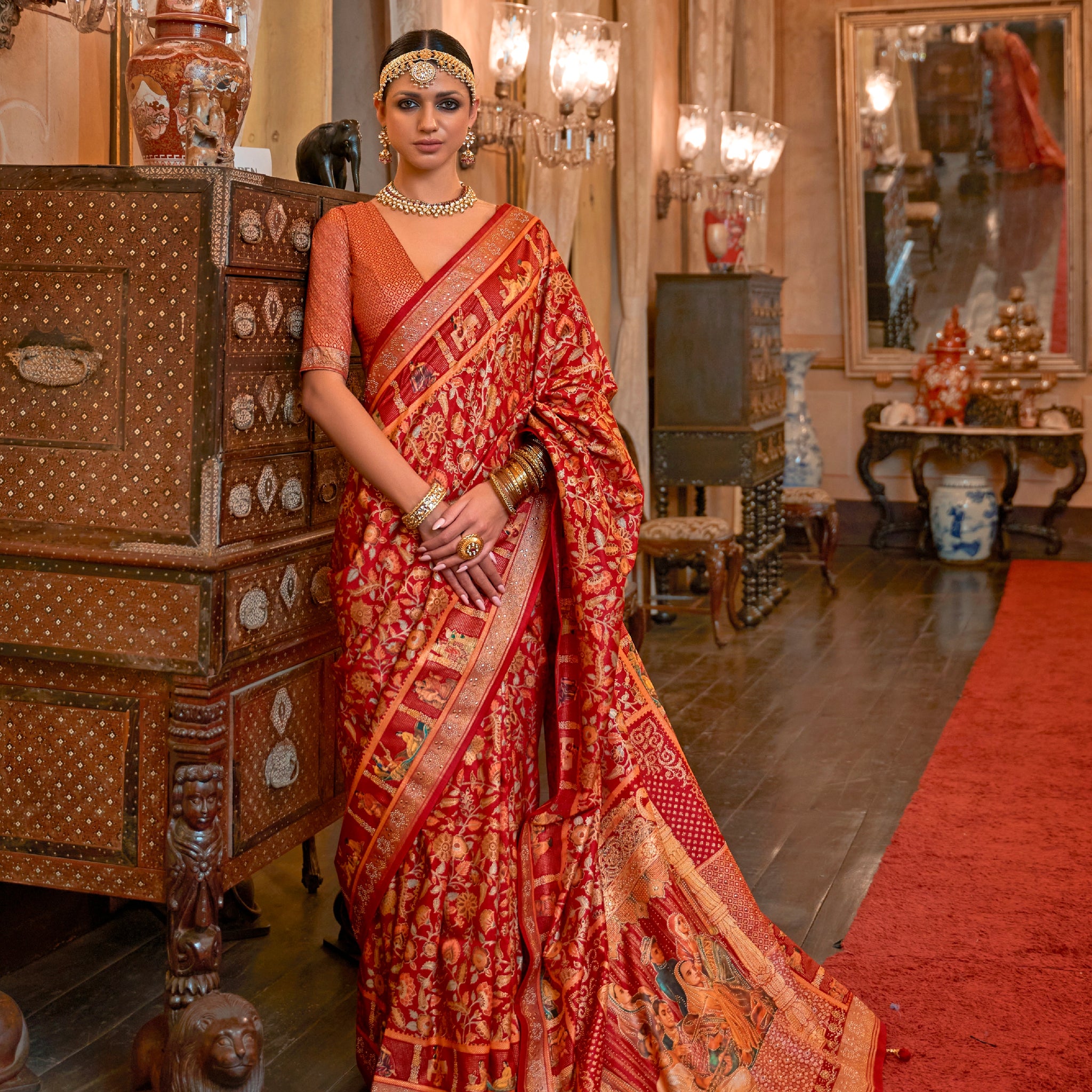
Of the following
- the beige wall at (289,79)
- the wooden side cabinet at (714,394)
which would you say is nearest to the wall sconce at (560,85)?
the beige wall at (289,79)

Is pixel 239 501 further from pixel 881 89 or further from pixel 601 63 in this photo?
pixel 881 89

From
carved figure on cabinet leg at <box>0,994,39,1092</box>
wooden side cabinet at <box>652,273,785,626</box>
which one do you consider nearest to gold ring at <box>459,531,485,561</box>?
carved figure on cabinet leg at <box>0,994,39,1092</box>

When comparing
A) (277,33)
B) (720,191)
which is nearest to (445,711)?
(277,33)

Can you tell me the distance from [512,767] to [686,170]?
516cm

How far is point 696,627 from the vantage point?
648 cm

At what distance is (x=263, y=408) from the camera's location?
2240 millimetres

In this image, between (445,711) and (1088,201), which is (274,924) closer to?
(445,711)

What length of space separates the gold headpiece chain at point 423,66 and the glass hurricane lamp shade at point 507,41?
2.49 metres

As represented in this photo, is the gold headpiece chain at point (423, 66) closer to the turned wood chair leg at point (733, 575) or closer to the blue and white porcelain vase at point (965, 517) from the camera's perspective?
the turned wood chair leg at point (733, 575)

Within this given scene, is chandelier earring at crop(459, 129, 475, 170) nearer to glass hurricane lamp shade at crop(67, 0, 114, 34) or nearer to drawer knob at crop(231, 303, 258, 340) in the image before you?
drawer knob at crop(231, 303, 258, 340)

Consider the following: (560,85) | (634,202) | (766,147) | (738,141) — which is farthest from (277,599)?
(766,147)

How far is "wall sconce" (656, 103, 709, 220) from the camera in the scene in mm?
6793

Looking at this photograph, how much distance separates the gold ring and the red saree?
0.25 feet

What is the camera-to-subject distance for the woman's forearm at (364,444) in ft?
7.06
